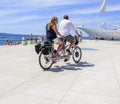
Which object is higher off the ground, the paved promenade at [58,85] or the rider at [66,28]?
the rider at [66,28]

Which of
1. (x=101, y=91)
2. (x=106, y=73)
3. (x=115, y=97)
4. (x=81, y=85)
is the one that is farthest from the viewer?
(x=106, y=73)

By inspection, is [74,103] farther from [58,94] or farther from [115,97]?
[115,97]

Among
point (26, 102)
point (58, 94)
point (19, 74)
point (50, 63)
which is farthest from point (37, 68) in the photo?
point (26, 102)

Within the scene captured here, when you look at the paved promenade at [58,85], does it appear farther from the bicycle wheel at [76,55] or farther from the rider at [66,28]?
the bicycle wheel at [76,55]

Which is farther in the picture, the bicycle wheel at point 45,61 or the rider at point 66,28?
the rider at point 66,28

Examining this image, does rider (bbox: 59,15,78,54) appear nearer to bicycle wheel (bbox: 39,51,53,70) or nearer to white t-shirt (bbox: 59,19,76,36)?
white t-shirt (bbox: 59,19,76,36)

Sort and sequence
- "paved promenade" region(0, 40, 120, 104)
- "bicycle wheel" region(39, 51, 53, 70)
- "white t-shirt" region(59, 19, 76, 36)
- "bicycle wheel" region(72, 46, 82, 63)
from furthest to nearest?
"bicycle wheel" region(72, 46, 82, 63) < "white t-shirt" region(59, 19, 76, 36) < "bicycle wheel" region(39, 51, 53, 70) < "paved promenade" region(0, 40, 120, 104)

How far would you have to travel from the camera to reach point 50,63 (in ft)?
27.5

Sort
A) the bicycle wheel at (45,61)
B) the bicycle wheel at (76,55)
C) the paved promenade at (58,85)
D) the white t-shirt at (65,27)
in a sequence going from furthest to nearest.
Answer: the bicycle wheel at (76,55)
the white t-shirt at (65,27)
the bicycle wheel at (45,61)
the paved promenade at (58,85)

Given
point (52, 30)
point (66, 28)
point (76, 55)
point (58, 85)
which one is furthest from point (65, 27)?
point (58, 85)

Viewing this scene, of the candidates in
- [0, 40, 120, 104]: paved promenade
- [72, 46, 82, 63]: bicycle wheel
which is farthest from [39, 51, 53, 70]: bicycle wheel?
[72, 46, 82, 63]: bicycle wheel

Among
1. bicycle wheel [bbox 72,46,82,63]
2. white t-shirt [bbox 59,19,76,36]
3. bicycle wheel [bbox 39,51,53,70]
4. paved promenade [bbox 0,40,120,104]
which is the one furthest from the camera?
bicycle wheel [bbox 72,46,82,63]

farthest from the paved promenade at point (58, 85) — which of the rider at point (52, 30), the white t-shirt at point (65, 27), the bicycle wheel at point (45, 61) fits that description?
the white t-shirt at point (65, 27)

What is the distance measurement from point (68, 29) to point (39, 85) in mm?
3521
